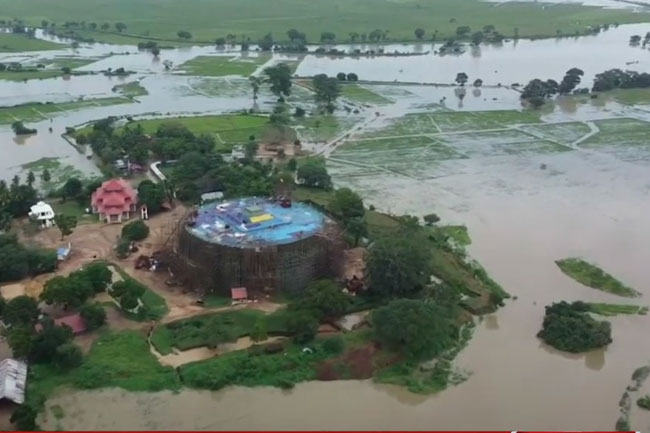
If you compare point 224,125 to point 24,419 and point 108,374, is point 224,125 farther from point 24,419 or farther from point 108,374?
point 24,419

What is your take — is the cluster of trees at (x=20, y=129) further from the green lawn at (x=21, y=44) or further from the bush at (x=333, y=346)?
the bush at (x=333, y=346)

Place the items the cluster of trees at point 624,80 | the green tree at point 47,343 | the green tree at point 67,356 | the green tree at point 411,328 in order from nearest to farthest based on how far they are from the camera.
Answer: the green tree at point 67,356
the green tree at point 47,343
the green tree at point 411,328
the cluster of trees at point 624,80

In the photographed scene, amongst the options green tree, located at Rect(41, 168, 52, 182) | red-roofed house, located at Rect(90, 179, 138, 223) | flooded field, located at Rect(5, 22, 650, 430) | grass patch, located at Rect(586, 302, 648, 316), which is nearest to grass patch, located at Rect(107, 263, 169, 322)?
flooded field, located at Rect(5, 22, 650, 430)

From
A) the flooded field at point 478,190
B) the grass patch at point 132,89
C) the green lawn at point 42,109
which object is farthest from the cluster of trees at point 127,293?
the grass patch at point 132,89

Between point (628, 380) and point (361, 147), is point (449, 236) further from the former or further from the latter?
point (361, 147)

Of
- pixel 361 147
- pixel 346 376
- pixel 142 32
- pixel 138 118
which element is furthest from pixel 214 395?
pixel 142 32

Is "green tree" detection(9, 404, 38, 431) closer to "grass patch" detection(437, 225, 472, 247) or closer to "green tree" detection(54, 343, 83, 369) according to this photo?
"green tree" detection(54, 343, 83, 369)

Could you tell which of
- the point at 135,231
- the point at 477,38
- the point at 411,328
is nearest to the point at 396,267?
the point at 411,328
